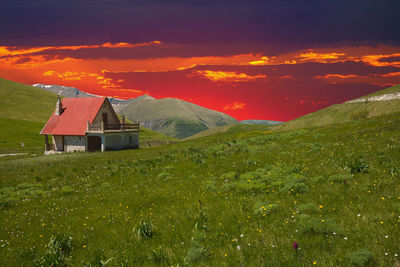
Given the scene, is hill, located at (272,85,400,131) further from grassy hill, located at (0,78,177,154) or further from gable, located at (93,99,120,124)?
gable, located at (93,99,120,124)

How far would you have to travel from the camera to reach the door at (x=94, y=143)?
5931cm

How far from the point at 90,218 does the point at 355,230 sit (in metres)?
9.87

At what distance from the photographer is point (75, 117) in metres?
61.5

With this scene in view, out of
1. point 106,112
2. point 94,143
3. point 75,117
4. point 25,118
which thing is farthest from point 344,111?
point 25,118

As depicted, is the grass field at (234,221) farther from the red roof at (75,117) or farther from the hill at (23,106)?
the hill at (23,106)

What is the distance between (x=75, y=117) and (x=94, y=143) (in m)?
8.42

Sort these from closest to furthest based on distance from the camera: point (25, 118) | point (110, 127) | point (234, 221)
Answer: point (234, 221) < point (110, 127) < point (25, 118)

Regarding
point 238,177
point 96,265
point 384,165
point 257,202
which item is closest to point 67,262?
A: point 96,265

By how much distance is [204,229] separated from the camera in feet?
25.7

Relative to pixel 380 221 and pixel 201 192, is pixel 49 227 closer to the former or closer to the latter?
pixel 201 192

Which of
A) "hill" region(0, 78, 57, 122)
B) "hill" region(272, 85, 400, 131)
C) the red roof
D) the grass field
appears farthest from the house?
"hill" region(0, 78, 57, 122)

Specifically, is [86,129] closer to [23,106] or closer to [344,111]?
[344,111]

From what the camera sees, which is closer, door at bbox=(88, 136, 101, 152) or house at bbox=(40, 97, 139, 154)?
house at bbox=(40, 97, 139, 154)

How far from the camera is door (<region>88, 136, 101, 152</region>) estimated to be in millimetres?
59312
